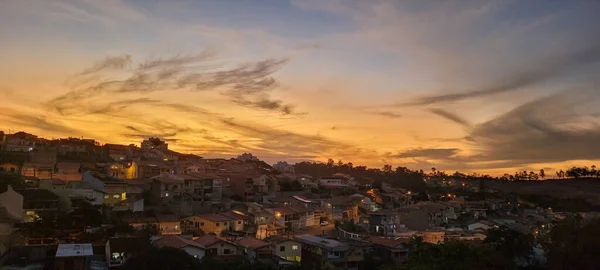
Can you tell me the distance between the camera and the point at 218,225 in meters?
24.6

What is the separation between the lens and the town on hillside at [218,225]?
16703mm

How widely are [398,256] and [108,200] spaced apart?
15.8 metres

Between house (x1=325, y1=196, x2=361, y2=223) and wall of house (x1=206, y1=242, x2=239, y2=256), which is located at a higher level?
house (x1=325, y1=196, x2=361, y2=223)

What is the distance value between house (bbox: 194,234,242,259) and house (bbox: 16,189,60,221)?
6818 millimetres

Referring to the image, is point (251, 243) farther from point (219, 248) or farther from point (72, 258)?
point (72, 258)

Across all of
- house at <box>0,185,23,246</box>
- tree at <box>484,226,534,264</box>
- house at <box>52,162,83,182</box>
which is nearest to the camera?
tree at <box>484,226,534,264</box>

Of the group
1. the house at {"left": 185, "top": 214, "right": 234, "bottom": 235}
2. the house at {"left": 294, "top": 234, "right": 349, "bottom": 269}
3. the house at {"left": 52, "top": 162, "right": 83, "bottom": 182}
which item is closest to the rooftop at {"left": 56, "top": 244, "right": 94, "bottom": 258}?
the house at {"left": 185, "top": 214, "right": 234, "bottom": 235}

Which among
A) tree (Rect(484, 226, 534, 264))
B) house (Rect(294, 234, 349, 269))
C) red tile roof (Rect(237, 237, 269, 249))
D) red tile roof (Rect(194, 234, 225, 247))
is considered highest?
tree (Rect(484, 226, 534, 264))

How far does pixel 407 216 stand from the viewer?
109 ft

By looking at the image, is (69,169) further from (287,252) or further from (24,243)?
(287,252)

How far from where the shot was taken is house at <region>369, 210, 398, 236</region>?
30.0m

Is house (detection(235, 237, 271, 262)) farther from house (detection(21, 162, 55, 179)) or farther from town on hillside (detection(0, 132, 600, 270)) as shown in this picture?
house (detection(21, 162, 55, 179))

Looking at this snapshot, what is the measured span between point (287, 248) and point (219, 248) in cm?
364

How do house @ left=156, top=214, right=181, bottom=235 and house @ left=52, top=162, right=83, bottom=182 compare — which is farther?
house @ left=52, top=162, right=83, bottom=182
